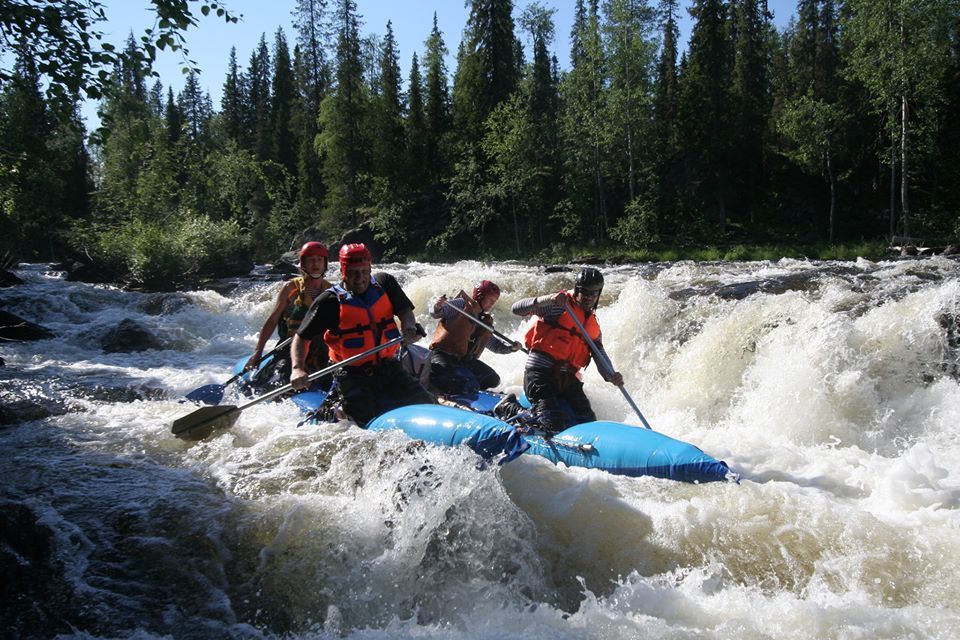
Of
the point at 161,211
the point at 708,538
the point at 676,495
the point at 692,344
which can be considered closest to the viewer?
the point at 708,538

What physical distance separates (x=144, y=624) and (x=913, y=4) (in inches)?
913

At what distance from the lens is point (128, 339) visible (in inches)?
431

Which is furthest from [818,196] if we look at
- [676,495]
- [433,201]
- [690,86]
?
[676,495]

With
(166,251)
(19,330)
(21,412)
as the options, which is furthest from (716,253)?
(21,412)

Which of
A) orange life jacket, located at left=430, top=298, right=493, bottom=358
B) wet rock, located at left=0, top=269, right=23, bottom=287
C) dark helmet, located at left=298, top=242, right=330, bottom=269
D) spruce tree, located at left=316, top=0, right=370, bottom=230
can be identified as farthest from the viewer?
spruce tree, located at left=316, top=0, right=370, bottom=230

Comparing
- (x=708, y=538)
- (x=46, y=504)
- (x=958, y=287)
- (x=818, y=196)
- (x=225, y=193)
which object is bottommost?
(x=708, y=538)

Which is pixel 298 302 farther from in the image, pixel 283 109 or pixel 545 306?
pixel 283 109

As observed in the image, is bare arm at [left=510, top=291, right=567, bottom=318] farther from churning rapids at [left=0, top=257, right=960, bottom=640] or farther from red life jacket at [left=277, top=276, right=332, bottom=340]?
red life jacket at [left=277, top=276, right=332, bottom=340]

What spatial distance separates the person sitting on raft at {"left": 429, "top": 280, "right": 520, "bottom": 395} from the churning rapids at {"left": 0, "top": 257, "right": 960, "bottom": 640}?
1468mm

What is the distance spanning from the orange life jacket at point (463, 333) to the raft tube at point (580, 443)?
5.95ft

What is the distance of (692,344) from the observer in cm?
777

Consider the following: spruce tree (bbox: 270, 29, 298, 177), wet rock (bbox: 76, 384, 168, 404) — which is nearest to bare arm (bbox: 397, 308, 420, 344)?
wet rock (bbox: 76, 384, 168, 404)

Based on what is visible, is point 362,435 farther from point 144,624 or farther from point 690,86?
point 690,86

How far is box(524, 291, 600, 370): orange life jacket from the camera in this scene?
4961 millimetres
